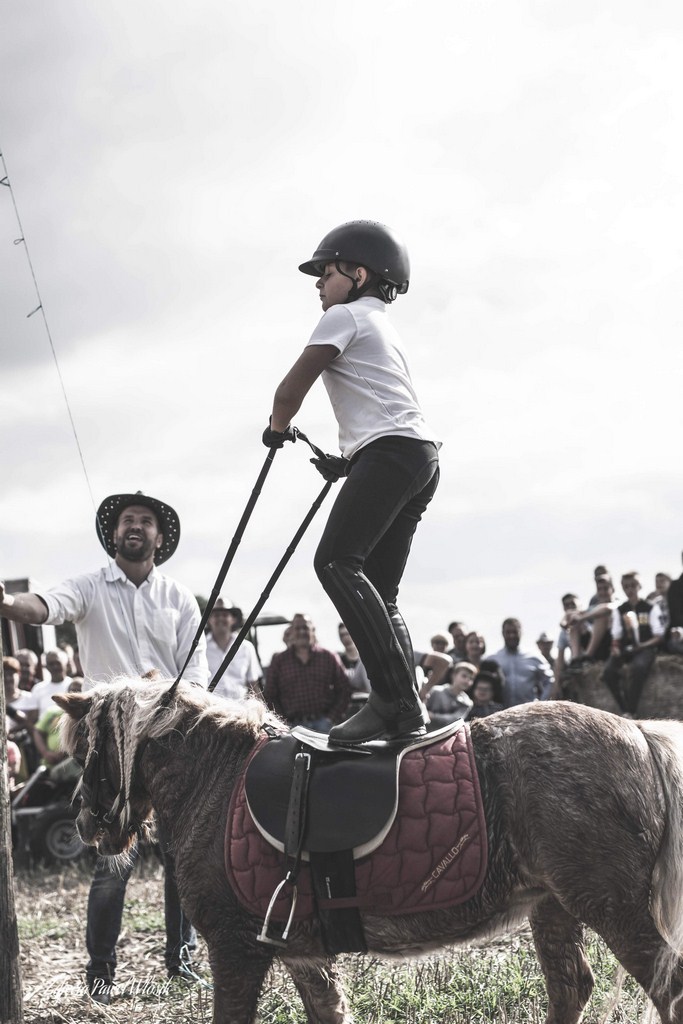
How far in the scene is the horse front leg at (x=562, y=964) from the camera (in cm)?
442

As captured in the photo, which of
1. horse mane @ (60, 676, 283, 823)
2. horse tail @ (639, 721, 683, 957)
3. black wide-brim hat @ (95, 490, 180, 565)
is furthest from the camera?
black wide-brim hat @ (95, 490, 180, 565)

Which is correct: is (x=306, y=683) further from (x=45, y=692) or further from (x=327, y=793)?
(x=327, y=793)

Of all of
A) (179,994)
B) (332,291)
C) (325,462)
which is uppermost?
(332,291)

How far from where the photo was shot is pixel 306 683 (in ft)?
37.7

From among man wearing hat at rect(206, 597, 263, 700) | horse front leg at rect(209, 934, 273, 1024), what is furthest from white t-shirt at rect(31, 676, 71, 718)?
horse front leg at rect(209, 934, 273, 1024)

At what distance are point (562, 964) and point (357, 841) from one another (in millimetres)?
1201

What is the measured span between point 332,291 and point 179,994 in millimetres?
3770

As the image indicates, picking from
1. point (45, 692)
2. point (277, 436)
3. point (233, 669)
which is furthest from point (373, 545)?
point (45, 692)

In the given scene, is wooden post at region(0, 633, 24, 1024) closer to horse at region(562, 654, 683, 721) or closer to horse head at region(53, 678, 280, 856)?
horse head at region(53, 678, 280, 856)

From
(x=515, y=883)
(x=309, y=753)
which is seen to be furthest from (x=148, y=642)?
(x=515, y=883)

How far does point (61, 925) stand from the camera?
856 cm

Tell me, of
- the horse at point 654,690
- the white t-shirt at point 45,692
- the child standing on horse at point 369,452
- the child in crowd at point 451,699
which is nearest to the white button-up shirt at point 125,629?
the child standing on horse at point 369,452

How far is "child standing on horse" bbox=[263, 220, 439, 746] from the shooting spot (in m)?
4.09

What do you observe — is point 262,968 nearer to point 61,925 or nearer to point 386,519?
point 386,519
